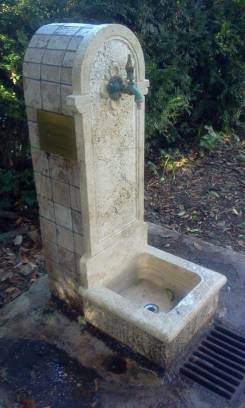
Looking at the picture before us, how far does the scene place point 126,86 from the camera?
106 inches

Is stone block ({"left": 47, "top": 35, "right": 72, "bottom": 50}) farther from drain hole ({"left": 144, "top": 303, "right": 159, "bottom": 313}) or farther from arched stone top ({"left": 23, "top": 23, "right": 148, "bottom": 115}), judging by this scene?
drain hole ({"left": 144, "top": 303, "right": 159, "bottom": 313})

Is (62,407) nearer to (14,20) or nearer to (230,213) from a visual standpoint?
(230,213)

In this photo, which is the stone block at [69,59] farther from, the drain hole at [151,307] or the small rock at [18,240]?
the small rock at [18,240]

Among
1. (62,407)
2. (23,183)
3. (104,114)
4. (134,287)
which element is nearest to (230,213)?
(134,287)

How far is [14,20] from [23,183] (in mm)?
1758

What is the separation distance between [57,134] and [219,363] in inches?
76.4

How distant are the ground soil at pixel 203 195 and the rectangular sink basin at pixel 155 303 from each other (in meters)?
1.35

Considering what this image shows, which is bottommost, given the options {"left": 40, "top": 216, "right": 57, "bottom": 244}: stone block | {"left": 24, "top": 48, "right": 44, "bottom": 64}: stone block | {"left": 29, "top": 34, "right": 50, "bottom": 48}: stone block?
{"left": 40, "top": 216, "right": 57, "bottom": 244}: stone block

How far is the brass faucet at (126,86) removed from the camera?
2643 mm

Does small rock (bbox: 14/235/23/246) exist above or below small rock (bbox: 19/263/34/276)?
above

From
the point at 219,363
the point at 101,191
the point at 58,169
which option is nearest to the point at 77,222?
the point at 101,191

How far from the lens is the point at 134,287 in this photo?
3488 mm

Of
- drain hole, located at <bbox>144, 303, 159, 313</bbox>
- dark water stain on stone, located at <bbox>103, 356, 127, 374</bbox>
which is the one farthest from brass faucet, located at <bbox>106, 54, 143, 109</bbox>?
dark water stain on stone, located at <bbox>103, 356, 127, 374</bbox>

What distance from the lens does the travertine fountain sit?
2555 millimetres
